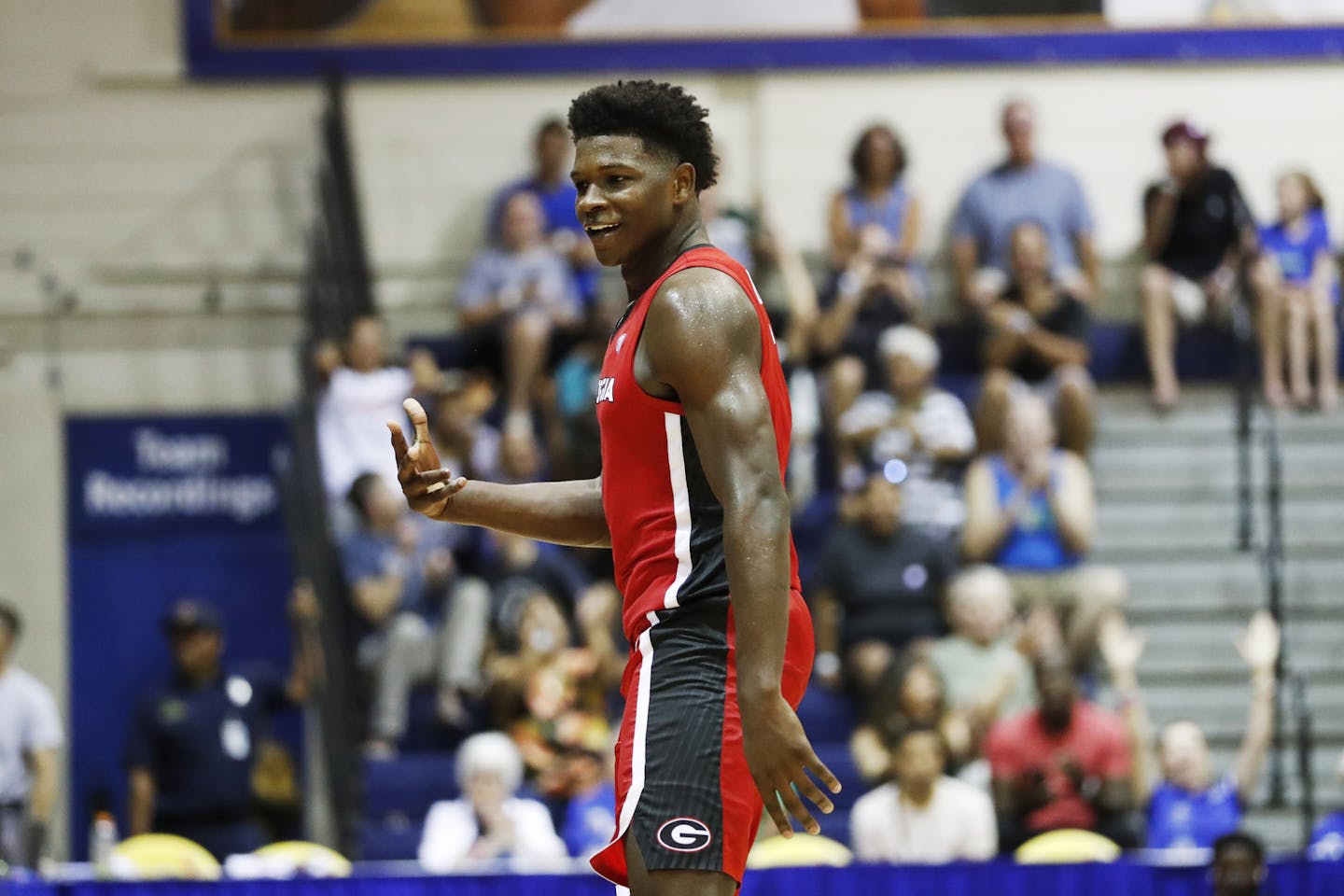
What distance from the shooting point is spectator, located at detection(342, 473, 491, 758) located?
33.1 feet

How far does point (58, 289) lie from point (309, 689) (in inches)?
123

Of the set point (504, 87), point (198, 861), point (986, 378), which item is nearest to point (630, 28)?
point (504, 87)

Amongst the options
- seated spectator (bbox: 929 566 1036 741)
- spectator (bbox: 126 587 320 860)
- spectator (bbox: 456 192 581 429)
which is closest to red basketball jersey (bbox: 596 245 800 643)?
seated spectator (bbox: 929 566 1036 741)

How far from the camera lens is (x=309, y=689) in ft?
37.7

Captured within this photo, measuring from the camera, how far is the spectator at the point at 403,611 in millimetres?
10086

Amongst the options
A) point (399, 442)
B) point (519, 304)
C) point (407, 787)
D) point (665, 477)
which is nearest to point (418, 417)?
point (399, 442)

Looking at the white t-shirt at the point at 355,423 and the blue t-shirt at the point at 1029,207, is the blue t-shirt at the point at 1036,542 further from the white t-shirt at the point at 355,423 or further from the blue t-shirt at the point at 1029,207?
the white t-shirt at the point at 355,423

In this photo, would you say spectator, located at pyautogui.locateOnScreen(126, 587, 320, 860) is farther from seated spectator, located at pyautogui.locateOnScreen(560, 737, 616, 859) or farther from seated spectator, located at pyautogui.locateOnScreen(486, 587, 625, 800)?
seated spectator, located at pyautogui.locateOnScreen(560, 737, 616, 859)

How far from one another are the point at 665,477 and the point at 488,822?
5185mm

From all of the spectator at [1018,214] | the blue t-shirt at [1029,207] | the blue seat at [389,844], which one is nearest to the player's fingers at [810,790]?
the blue seat at [389,844]

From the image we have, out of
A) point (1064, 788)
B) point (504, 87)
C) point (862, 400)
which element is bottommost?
point (1064, 788)

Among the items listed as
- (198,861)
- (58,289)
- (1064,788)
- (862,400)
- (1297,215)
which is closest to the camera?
(198,861)

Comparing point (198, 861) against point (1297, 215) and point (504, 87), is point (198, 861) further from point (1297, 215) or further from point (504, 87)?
point (1297, 215)

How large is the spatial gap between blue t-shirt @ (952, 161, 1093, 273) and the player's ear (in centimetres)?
825
